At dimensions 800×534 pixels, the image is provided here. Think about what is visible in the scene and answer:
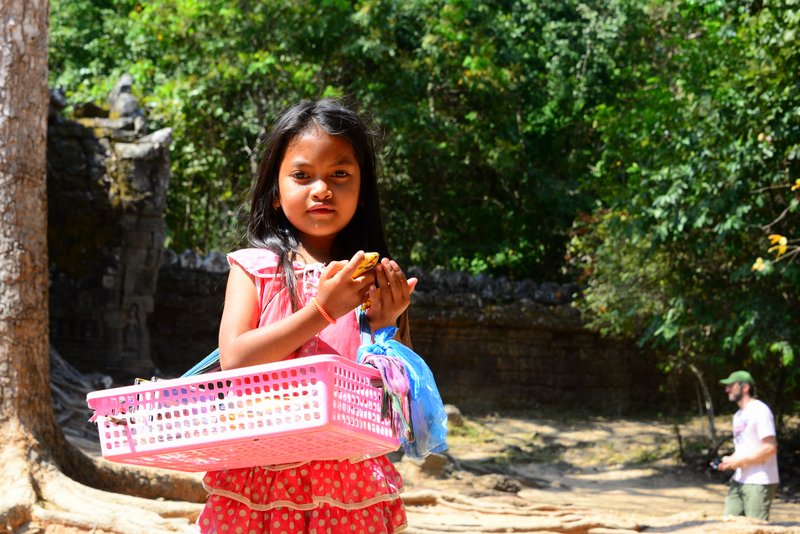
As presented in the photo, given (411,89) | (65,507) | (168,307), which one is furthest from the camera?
(411,89)

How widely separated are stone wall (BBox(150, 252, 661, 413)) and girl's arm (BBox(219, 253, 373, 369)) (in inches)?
387

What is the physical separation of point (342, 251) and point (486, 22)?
11245 mm

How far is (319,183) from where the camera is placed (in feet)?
7.56

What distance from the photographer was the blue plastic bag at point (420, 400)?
2.15 metres

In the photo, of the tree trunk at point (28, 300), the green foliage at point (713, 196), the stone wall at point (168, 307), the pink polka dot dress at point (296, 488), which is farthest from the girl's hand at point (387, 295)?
the stone wall at point (168, 307)

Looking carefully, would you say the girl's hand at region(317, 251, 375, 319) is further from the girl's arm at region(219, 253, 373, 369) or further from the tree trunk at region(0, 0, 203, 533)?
the tree trunk at region(0, 0, 203, 533)

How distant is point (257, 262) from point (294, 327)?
27cm

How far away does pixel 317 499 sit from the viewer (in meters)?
2.21

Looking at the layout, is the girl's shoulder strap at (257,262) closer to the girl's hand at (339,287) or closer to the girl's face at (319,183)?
the girl's face at (319,183)

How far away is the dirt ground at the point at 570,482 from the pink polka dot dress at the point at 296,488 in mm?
3071

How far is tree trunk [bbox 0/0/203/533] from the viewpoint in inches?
189

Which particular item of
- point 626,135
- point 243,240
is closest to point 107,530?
point 243,240

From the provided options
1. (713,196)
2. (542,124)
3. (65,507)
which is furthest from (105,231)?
(542,124)

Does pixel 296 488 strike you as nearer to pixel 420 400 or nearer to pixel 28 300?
pixel 420 400
